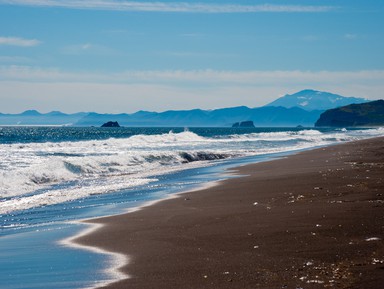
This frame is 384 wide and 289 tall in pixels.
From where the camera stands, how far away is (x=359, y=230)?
8555 millimetres

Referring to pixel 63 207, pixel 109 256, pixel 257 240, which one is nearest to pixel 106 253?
pixel 109 256

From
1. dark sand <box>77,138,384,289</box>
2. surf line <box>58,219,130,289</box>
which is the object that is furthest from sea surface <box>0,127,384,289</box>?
dark sand <box>77,138,384,289</box>

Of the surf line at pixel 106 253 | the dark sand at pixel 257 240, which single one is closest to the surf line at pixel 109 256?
the surf line at pixel 106 253

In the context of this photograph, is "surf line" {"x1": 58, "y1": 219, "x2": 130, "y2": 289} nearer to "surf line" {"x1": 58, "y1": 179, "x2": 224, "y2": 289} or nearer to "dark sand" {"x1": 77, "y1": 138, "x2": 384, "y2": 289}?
"surf line" {"x1": 58, "y1": 179, "x2": 224, "y2": 289}

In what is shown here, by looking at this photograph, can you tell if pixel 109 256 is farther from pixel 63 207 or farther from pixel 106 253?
pixel 63 207

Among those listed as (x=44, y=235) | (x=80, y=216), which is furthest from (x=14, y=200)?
(x=44, y=235)

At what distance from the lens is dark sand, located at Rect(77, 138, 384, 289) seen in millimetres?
6473

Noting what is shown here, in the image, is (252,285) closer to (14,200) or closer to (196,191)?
(196,191)

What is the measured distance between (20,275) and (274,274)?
3.26 m

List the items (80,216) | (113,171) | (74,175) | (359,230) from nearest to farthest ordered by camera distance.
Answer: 1. (359,230)
2. (80,216)
3. (74,175)
4. (113,171)

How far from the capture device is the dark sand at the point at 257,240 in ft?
21.2

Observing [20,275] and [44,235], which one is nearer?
[20,275]

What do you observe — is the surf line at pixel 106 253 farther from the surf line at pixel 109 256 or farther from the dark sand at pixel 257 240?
the dark sand at pixel 257 240

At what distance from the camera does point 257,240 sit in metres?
8.50
